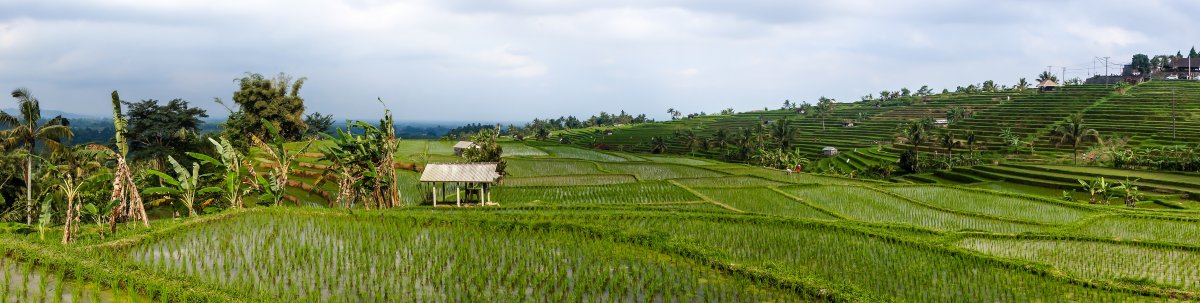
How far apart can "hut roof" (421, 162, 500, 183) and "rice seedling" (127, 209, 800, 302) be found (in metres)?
5.27

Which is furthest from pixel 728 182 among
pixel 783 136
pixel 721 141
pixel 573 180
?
pixel 721 141

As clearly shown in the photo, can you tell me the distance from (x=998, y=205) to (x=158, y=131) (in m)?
28.1

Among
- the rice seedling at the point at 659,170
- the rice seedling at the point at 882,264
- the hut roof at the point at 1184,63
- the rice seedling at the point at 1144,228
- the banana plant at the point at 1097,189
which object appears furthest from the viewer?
the hut roof at the point at 1184,63

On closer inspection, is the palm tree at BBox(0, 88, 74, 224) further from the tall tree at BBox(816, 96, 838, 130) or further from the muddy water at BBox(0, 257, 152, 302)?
the tall tree at BBox(816, 96, 838, 130)

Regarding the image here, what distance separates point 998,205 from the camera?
18906 millimetres

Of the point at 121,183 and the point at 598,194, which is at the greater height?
the point at 121,183

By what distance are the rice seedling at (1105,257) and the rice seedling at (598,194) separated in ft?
25.8

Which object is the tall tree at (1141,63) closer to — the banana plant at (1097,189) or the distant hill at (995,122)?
the distant hill at (995,122)

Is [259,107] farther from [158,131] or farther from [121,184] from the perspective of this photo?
[121,184]

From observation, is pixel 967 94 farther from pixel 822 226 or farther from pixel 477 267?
pixel 477 267

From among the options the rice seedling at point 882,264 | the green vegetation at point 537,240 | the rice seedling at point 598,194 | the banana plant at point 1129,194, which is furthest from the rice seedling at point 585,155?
the rice seedling at point 882,264

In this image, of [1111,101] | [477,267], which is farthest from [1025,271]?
[1111,101]

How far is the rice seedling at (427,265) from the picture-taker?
7375 mm

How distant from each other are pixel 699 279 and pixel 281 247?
19.7 feet
